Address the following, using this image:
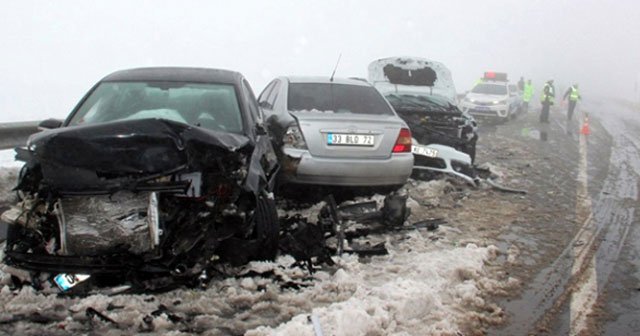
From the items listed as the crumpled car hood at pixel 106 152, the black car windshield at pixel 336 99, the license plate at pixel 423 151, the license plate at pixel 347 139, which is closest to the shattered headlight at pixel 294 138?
the license plate at pixel 347 139

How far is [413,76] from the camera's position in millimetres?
11359

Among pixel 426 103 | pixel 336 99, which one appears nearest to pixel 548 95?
pixel 426 103

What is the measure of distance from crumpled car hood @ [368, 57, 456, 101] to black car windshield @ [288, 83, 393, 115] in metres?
3.94

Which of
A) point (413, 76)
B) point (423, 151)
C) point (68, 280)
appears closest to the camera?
point (68, 280)

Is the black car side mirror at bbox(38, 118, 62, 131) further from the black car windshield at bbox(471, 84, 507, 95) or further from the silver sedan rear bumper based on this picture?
the black car windshield at bbox(471, 84, 507, 95)

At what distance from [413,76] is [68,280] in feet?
29.1

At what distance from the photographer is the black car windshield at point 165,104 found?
4.84 metres

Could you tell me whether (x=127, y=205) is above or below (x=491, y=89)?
above

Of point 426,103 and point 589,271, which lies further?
point 426,103

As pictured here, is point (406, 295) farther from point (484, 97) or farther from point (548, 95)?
point (548, 95)

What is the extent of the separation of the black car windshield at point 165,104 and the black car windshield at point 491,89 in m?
18.3

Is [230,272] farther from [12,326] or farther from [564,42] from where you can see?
[564,42]

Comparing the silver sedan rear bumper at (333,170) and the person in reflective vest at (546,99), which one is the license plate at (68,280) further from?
the person in reflective vest at (546,99)

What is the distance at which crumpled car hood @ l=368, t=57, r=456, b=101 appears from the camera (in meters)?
11.2
